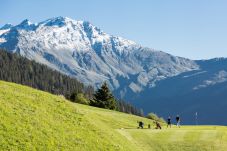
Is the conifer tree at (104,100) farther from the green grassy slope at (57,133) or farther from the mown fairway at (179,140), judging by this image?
the green grassy slope at (57,133)

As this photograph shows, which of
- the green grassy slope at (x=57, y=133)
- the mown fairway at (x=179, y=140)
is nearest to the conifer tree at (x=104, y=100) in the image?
the mown fairway at (x=179, y=140)

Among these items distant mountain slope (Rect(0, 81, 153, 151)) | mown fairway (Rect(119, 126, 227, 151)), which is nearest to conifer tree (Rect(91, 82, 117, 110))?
mown fairway (Rect(119, 126, 227, 151))

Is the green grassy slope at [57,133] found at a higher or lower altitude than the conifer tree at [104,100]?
lower

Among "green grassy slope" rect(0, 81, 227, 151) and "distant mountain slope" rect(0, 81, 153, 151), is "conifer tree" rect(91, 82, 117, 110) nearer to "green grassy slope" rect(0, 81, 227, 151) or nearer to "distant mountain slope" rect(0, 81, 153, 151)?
"green grassy slope" rect(0, 81, 227, 151)

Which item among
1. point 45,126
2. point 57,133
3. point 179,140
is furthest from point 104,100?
point 57,133

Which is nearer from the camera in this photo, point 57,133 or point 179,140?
point 57,133

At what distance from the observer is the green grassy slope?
1448 inches

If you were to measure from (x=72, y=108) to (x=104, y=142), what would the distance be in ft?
25.0

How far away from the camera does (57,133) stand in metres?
39.8

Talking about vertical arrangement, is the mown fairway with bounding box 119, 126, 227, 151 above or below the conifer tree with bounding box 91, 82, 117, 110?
below

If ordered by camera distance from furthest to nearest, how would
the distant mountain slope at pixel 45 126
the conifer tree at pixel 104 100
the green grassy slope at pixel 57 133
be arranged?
1. the conifer tree at pixel 104 100
2. the green grassy slope at pixel 57 133
3. the distant mountain slope at pixel 45 126

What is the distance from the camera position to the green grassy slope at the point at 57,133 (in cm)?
3678

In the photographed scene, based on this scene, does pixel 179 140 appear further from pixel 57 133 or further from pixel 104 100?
pixel 104 100

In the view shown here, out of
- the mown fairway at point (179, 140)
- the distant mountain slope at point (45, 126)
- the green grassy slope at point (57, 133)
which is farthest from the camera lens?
the mown fairway at point (179, 140)
